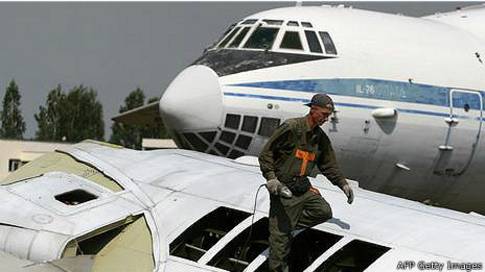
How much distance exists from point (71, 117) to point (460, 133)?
210 feet

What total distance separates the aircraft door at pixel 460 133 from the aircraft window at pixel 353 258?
25.8 ft

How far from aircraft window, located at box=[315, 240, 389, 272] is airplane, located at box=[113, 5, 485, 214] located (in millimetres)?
6180

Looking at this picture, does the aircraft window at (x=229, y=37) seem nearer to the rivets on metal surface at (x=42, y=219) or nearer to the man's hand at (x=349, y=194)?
the rivets on metal surface at (x=42, y=219)

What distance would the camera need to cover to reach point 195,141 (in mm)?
13164

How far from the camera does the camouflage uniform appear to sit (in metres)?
6.93

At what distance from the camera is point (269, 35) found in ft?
46.8

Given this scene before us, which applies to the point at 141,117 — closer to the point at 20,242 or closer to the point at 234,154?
the point at 234,154

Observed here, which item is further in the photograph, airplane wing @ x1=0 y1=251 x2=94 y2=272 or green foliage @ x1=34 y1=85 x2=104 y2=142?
green foliage @ x1=34 y1=85 x2=104 y2=142

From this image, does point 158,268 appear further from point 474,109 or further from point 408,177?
point 474,109

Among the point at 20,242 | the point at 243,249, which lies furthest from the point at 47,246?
the point at 243,249

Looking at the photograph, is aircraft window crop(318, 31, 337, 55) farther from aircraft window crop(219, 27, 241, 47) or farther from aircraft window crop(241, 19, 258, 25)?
aircraft window crop(219, 27, 241, 47)

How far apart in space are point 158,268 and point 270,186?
1.31m

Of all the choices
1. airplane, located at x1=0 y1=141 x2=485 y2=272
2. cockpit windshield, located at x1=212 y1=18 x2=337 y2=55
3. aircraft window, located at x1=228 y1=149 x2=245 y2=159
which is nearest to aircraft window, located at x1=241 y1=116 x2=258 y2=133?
aircraft window, located at x1=228 y1=149 x2=245 y2=159

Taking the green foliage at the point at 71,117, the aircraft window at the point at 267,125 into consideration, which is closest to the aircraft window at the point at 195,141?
the aircraft window at the point at 267,125
